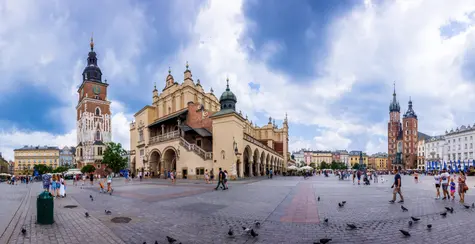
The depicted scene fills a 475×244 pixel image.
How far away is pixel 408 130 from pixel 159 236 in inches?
5938

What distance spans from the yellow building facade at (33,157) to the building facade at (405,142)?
519ft

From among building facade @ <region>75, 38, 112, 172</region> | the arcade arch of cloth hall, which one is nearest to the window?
the arcade arch of cloth hall

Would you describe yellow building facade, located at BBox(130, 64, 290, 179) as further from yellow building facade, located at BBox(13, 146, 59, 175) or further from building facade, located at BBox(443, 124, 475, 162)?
yellow building facade, located at BBox(13, 146, 59, 175)

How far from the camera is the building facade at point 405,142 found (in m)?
131

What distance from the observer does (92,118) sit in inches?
3381

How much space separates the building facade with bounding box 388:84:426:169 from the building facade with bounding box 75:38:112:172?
124980mm

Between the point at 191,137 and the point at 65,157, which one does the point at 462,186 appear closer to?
the point at 191,137

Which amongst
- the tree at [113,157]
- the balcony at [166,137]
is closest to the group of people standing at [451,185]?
the balcony at [166,137]

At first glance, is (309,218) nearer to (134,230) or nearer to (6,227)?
(134,230)

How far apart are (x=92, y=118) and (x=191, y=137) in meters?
58.7

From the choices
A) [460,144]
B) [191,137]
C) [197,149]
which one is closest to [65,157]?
[191,137]

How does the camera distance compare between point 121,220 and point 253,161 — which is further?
point 253,161

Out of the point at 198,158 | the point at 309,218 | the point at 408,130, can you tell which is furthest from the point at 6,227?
the point at 408,130

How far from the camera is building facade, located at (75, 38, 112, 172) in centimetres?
8425
